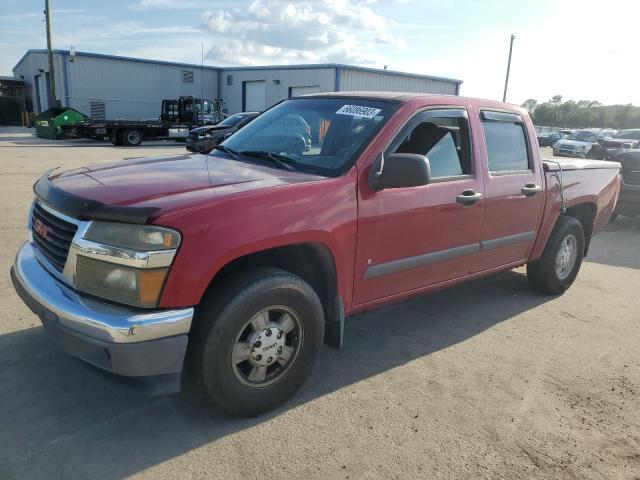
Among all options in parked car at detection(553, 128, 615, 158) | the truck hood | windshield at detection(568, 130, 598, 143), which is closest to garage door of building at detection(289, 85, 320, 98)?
parked car at detection(553, 128, 615, 158)

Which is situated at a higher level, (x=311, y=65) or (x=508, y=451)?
(x=311, y=65)

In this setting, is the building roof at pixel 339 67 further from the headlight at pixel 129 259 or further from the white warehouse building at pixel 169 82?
the headlight at pixel 129 259

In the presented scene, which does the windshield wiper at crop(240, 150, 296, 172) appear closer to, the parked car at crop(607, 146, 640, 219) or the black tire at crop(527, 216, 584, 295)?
the black tire at crop(527, 216, 584, 295)

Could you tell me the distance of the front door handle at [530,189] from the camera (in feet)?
14.1

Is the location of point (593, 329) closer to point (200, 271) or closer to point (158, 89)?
point (200, 271)

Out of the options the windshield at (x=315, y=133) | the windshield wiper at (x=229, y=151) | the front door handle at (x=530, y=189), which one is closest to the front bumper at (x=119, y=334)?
the windshield at (x=315, y=133)

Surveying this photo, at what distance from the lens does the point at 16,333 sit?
3725 millimetres

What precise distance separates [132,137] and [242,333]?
2230cm

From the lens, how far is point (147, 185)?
2.78 metres

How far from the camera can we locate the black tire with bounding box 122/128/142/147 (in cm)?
2266

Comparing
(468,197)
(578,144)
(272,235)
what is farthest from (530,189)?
(578,144)

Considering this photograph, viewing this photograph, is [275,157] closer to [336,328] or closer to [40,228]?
[336,328]

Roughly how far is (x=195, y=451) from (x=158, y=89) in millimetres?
38059

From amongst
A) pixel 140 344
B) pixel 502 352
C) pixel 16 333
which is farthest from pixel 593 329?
pixel 16 333
